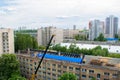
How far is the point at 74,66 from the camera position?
17.5 meters

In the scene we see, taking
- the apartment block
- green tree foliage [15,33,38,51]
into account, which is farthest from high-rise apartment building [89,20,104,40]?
the apartment block

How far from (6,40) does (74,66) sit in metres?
12.8

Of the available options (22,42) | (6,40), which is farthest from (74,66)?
(22,42)

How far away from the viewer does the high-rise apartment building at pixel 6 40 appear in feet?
84.5

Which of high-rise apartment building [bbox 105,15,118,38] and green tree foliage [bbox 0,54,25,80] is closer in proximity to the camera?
green tree foliage [bbox 0,54,25,80]

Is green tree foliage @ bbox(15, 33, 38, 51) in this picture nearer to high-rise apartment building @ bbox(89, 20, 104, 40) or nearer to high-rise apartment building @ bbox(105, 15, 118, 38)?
high-rise apartment building @ bbox(89, 20, 104, 40)

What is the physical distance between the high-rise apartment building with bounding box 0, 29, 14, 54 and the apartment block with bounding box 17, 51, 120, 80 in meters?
4.67

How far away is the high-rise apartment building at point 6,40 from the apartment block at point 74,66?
4.67m

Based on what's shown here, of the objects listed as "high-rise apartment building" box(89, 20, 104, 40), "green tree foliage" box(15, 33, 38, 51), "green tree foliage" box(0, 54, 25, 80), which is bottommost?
"green tree foliage" box(0, 54, 25, 80)

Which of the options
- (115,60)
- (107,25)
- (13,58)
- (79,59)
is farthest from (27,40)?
(107,25)

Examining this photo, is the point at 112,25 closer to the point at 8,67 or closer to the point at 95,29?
the point at 95,29

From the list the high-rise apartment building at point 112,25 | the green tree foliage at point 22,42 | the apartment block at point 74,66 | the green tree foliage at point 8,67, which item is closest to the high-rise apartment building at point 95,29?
the high-rise apartment building at point 112,25

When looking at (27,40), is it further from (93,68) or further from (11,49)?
(93,68)

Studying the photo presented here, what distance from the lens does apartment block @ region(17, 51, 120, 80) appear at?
15777 millimetres
